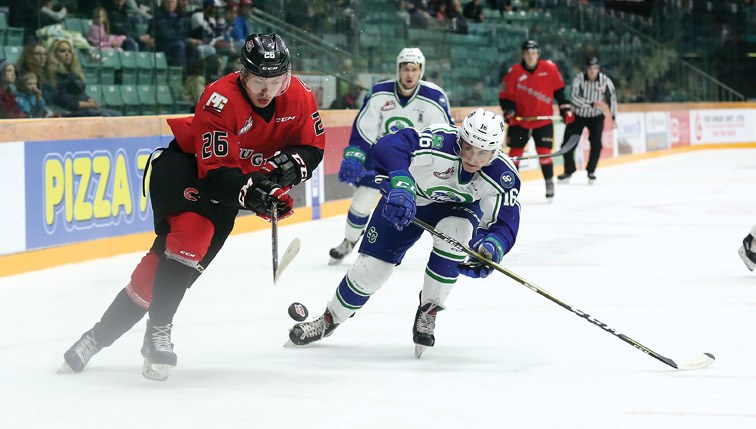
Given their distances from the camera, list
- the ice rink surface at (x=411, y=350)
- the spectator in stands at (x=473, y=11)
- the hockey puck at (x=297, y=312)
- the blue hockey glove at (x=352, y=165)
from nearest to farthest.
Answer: the ice rink surface at (x=411, y=350) < the hockey puck at (x=297, y=312) < the blue hockey glove at (x=352, y=165) < the spectator in stands at (x=473, y=11)

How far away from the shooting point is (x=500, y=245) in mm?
4477

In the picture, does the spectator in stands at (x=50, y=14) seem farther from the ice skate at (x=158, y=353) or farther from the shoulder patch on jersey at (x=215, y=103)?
the ice skate at (x=158, y=353)

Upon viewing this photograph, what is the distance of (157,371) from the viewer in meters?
4.18

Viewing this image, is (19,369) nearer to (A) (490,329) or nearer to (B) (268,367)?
(B) (268,367)

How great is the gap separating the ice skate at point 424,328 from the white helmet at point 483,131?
2.33 ft

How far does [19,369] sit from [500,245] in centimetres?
180

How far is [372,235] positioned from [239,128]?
31.1 inches

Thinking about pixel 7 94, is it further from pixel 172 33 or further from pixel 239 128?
pixel 239 128

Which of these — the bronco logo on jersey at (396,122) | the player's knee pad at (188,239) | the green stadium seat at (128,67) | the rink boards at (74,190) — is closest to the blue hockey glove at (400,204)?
the player's knee pad at (188,239)

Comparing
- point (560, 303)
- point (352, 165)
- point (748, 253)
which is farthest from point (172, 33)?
point (560, 303)

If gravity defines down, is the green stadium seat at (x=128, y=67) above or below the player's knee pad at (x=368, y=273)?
above

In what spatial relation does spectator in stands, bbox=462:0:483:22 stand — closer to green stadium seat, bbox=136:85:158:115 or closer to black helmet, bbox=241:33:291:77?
green stadium seat, bbox=136:85:158:115

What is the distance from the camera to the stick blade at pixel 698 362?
4428 mm

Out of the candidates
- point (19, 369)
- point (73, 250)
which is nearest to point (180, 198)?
point (19, 369)
